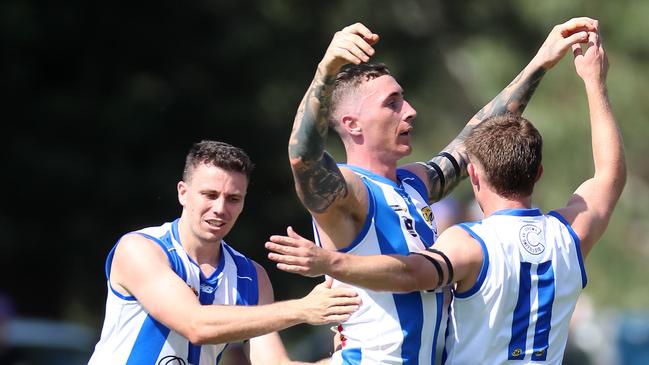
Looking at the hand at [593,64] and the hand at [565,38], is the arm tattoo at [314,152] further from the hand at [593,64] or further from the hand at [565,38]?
the hand at [565,38]

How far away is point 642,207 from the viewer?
21625 millimetres

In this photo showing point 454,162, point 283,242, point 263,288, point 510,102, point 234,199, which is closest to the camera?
point 283,242

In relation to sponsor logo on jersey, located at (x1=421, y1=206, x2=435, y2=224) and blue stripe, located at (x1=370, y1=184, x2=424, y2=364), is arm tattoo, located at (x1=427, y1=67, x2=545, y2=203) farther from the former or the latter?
blue stripe, located at (x1=370, y1=184, x2=424, y2=364)

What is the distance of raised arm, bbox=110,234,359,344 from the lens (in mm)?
5477

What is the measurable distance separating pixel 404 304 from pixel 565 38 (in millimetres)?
1957

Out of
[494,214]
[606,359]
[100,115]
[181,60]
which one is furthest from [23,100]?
[494,214]

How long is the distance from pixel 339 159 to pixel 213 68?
95.2 inches

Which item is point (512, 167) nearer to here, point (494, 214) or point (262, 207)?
point (494, 214)

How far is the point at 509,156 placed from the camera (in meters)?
5.71

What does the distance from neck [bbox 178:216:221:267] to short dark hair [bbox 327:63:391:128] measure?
98 cm

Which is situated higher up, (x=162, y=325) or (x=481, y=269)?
(x=162, y=325)

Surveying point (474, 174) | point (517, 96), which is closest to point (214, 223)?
point (474, 174)

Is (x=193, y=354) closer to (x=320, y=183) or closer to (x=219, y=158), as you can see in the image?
(x=219, y=158)

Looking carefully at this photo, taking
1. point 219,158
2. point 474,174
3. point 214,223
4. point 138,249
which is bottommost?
point 474,174
